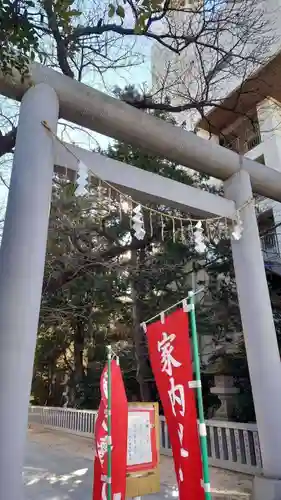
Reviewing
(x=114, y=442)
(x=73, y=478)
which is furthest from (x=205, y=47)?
(x=73, y=478)

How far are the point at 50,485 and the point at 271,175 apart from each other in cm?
477

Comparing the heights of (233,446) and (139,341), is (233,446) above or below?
below

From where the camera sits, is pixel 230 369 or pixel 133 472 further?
pixel 230 369

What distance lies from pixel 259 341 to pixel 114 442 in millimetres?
1901

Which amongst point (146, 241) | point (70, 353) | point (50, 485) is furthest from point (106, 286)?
point (70, 353)

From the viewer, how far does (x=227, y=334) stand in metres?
8.74

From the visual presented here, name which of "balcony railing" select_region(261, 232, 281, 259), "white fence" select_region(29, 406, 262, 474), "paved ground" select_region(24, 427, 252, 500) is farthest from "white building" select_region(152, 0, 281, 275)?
"paved ground" select_region(24, 427, 252, 500)

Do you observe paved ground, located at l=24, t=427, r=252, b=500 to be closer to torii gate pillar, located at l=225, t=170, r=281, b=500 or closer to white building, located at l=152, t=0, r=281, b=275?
torii gate pillar, located at l=225, t=170, r=281, b=500

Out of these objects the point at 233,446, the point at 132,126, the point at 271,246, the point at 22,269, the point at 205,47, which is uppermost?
the point at 205,47

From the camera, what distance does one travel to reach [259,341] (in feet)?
12.6

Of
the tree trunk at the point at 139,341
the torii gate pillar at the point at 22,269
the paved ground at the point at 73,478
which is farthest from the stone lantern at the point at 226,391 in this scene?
the torii gate pillar at the point at 22,269

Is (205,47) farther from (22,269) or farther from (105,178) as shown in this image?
(22,269)

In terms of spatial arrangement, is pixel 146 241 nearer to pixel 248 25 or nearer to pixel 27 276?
pixel 248 25

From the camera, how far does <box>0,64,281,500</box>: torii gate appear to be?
249 cm
